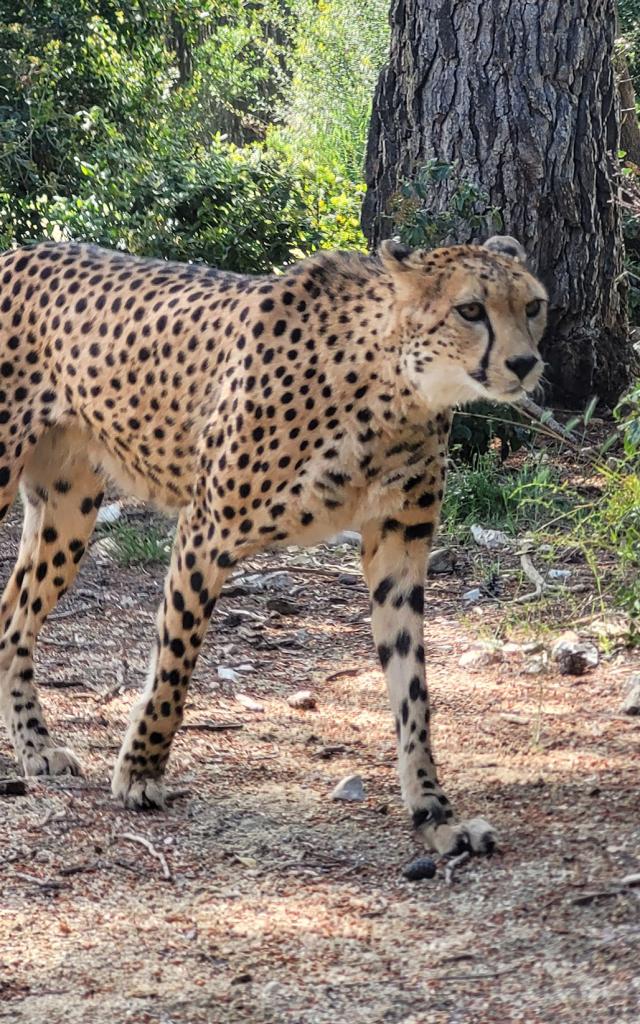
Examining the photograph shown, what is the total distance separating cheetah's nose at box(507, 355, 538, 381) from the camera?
3.39 m

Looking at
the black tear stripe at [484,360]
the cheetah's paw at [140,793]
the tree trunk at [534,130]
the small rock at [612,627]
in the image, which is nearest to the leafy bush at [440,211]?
the tree trunk at [534,130]

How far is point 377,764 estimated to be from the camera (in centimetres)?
420

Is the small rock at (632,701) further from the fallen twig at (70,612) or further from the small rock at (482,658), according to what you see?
the fallen twig at (70,612)

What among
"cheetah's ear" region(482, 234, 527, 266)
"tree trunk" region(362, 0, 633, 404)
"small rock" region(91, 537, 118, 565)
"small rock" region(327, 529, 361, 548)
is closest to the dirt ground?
"small rock" region(91, 537, 118, 565)

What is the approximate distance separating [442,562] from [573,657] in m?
1.27

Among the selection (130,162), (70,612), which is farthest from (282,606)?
(130,162)

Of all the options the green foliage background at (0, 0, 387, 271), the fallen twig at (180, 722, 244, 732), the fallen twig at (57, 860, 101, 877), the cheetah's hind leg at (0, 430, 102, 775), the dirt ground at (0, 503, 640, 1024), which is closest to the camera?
the dirt ground at (0, 503, 640, 1024)

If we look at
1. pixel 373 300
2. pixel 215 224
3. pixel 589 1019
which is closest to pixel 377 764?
pixel 373 300

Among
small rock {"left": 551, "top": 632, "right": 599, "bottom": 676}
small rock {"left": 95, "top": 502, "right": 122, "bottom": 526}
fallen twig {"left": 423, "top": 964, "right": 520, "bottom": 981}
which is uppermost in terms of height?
fallen twig {"left": 423, "top": 964, "right": 520, "bottom": 981}

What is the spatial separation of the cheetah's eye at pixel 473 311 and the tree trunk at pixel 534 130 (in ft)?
10.9

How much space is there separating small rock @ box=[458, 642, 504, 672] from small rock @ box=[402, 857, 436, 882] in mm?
1545

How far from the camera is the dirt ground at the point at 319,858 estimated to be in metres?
2.89

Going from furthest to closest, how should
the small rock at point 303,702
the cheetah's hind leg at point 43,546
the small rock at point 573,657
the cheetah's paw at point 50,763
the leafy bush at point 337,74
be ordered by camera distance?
the leafy bush at point 337,74 < the small rock at point 573,657 < the small rock at point 303,702 < the cheetah's hind leg at point 43,546 < the cheetah's paw at point 50,763

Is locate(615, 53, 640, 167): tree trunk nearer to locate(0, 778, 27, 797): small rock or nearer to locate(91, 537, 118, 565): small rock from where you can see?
locate(91, 537, 118, 565): small rock
